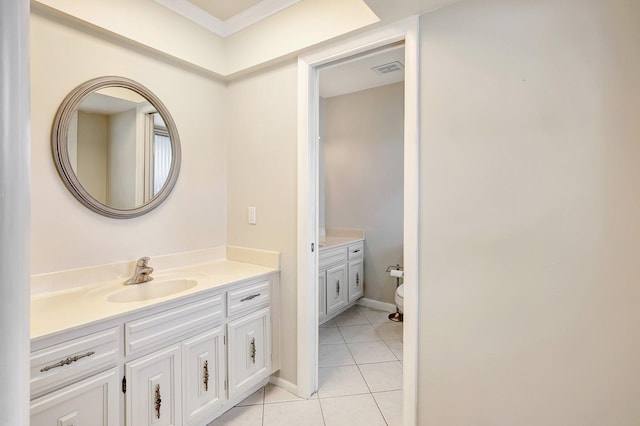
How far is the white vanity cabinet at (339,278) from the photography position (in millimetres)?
2969

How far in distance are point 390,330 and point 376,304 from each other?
59 cm

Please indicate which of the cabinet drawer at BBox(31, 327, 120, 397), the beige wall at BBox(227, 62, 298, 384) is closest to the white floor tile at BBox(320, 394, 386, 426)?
the beige wall at BBox(227, 62, 298, 384)

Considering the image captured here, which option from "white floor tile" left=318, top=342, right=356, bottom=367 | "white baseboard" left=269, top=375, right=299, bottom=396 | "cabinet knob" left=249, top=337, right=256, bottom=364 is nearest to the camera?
"cabinet knob" left=249, top=337, right=256, bottom=364

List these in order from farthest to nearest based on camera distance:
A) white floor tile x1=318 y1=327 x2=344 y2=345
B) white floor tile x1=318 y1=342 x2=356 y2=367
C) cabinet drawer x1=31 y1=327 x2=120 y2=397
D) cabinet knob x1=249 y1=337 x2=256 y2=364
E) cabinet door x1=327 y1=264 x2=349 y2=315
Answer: cabinet door x1=327 y1=264 x2=349 y2=315 < white floor tile x1=318 y1=327 x2=344 y2=345 < white floor tile x1=318 y1=342 x2=356 y2=367 < cabinet knob x1=249 y1=337 x2=256 y2=364 < cabinet drawer x1=31 y1=327 x2=120 y2=397

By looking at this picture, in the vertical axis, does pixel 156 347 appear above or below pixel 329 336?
above

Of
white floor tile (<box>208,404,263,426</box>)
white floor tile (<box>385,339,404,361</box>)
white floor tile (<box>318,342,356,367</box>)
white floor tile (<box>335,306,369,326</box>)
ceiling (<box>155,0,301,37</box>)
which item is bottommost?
white floor tile (<box>208,404,263,426</box>)

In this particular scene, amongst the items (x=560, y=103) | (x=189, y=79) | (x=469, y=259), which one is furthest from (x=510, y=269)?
(x=189, y=79)

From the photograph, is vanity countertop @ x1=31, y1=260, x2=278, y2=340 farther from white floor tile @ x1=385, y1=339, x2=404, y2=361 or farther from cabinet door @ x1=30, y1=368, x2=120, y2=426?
white floor tile @ x1=385, y1=339, x2=404, y2=361

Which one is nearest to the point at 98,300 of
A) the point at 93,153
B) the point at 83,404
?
the point at 83,404

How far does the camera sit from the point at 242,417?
1.80 metres

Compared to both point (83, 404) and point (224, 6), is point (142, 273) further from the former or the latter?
point (224, 6)

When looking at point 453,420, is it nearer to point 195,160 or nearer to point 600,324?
Result: point 600,324

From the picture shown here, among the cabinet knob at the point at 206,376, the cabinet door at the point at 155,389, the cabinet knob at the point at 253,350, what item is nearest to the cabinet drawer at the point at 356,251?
the cabinet knob at the point at 253,350

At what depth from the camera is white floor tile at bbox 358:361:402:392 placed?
2105 millimetres
